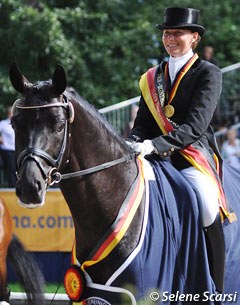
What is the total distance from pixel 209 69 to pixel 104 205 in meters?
1.39

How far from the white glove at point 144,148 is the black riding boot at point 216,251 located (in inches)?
27.3

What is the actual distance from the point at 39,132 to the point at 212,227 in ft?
5.08

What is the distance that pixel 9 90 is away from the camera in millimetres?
15883

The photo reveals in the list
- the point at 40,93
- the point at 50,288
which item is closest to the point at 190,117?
the point at 40,93

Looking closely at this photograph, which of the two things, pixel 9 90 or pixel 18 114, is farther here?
pixel 9 90

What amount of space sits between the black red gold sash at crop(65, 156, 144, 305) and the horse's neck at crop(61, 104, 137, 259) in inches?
1.8

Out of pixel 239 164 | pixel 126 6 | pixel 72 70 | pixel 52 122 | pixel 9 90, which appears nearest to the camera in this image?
pixel 52 122

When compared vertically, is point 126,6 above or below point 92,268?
above

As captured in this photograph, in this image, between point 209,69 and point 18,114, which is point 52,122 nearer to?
point 18,114

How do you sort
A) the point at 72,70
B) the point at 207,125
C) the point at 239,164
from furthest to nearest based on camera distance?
the point at 72,70 → the point at 239,164 → the point at 207,125

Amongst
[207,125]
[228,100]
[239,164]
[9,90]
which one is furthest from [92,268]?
[9,90]

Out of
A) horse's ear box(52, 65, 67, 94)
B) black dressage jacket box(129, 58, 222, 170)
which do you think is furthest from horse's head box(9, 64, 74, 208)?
black dressage jacket box(129, 58, 222, 170)

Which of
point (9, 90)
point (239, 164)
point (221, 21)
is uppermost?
point (221, 21)

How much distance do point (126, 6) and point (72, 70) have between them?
271 cm
